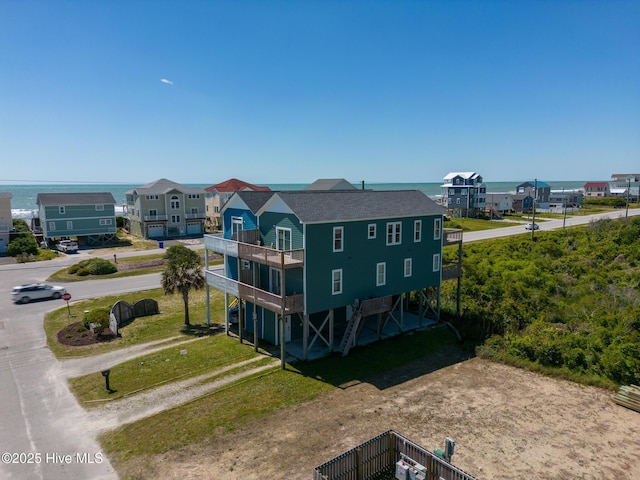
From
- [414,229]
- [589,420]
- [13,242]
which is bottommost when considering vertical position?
[589,420]

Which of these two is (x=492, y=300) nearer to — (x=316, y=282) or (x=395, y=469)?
(x=316, y=282)

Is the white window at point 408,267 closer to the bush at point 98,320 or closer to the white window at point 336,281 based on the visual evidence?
the white window at point 336,281

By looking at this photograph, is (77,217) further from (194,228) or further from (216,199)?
(216,199)

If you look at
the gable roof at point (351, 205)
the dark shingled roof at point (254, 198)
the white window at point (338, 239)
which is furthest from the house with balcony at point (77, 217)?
the white window at point (338, 239)

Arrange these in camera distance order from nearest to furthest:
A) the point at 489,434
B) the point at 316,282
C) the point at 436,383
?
the point at 489,434, the point at 436,383, the point at 316,282

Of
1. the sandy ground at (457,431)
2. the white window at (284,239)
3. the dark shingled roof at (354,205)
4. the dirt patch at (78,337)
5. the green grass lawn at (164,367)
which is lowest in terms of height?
the sandy ground at (457,431)

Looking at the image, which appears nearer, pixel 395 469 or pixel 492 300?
pixel 395 469

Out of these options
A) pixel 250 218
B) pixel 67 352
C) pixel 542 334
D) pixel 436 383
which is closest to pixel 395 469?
pixel 436 383

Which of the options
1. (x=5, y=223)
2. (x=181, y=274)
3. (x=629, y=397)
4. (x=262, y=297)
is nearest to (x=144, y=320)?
(x=181, y=274)
